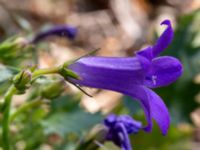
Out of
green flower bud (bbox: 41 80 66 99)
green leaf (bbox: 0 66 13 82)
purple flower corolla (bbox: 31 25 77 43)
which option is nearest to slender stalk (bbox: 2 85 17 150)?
green leaf (bbox: 0 66 13 82)

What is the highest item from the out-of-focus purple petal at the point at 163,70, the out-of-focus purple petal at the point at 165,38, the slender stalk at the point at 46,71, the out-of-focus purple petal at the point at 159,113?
the out-of-focus purple petal at the point at 165,38

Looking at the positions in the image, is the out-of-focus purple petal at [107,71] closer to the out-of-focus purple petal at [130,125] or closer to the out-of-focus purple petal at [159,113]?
the out-of-focus purple petal at [159,113]

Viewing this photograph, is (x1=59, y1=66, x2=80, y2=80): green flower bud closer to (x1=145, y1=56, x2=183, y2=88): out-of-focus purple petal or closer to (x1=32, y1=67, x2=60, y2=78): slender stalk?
(x1=32, y1=67, x2=60, y2=78): slender stalk

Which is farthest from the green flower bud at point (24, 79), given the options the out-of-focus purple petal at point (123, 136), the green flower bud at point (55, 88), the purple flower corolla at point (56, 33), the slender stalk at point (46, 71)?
the purple flower corolla at point (56, 33)

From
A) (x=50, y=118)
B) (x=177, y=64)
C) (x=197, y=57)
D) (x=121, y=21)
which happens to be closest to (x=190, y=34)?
(x=197, y=57)

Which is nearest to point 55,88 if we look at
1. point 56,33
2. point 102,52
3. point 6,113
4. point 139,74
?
point 6,113

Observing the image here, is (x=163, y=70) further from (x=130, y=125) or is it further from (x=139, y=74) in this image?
(x=130, y=125)
